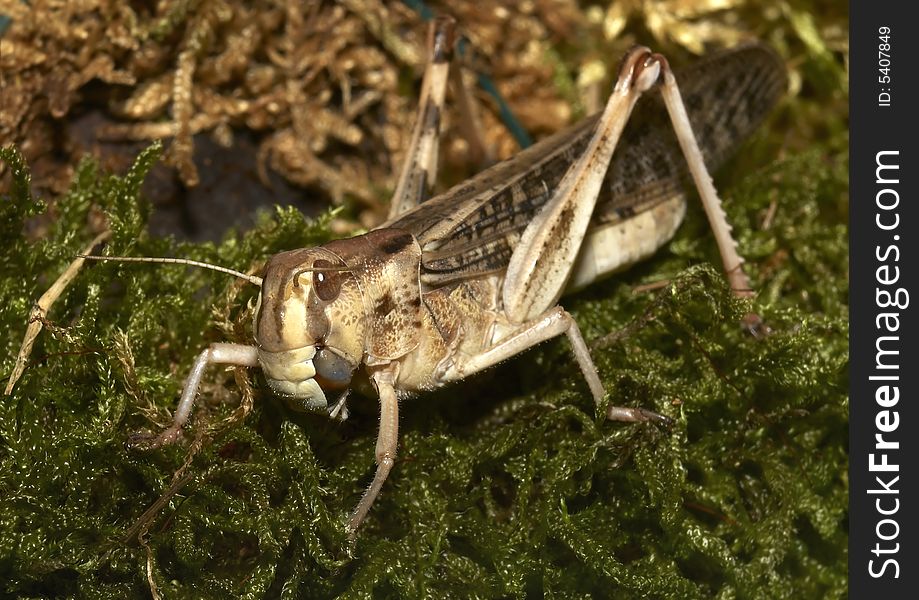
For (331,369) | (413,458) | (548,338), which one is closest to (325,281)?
(331,369)

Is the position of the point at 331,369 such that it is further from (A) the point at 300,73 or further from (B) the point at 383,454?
(A) the point at 300,73

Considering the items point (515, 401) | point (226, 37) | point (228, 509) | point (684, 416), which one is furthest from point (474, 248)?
point (226, 37)

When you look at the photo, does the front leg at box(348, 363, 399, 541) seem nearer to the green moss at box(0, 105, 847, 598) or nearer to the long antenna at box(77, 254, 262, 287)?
the green moss at box(0, 105, 847, 598)

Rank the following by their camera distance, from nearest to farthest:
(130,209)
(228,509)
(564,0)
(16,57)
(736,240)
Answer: (228,509) → (130,209) → (16,57) → (736,240) → (564,0)

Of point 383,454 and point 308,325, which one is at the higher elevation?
point 308,325

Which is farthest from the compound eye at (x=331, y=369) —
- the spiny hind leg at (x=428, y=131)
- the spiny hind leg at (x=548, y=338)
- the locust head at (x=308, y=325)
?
the spiny hind leg at (x=428, y=131)

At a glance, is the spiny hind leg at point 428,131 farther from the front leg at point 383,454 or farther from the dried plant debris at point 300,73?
the front leg at point 383,454

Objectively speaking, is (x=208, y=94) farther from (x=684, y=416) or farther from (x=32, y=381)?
(x=684, y=416)
